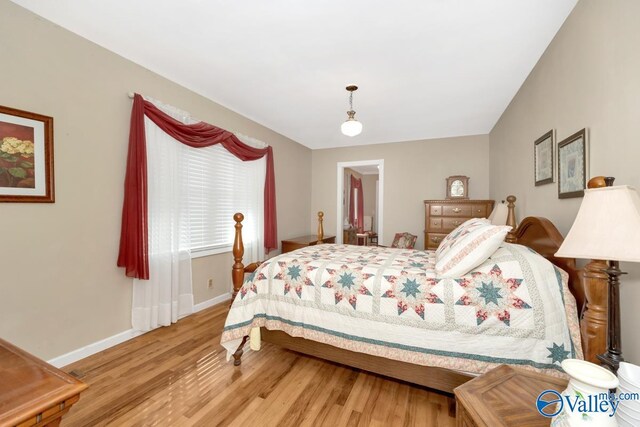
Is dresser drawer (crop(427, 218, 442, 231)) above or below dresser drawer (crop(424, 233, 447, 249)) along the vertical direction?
above

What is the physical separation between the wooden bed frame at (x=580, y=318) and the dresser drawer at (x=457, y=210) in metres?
1.50

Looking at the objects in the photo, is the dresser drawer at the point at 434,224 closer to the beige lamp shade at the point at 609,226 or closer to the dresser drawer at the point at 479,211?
the dresser drawer at the point at 479,211

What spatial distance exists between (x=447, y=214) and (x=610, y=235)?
323cm

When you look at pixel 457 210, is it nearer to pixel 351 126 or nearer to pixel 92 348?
pixel 351 126

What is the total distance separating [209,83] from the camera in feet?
9.41

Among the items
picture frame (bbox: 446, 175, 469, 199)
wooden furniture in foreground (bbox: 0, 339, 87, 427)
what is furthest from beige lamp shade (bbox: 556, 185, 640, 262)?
picture frame (bbox: 446, 175, 469, 199)

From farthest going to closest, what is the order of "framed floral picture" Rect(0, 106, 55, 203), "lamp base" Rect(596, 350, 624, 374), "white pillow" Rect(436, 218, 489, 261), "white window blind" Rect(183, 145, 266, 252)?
"white window blind" Rect(183, 145, 266, 252)
"white pillow" Rect(436, 218, 489, 261)
"framed floral picture" Rect(0, 106, 55, 203)
"lamp base" Rect(596, 350, 624, 374)

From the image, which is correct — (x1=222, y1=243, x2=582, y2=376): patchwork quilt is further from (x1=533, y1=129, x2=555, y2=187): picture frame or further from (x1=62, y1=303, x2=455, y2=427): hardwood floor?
(x1=533, y1=129, x2=555, y2=187): picture frame

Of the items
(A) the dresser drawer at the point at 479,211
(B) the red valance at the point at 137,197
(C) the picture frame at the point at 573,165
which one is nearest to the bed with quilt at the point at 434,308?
(C) the picture frame at the point at 573,165

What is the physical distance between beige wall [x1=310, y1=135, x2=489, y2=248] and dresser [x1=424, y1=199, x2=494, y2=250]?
21.9 inches

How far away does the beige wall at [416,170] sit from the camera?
4.41m

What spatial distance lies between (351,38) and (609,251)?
199 centimetres

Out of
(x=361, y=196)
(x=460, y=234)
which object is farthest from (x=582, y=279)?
(x=361, y=196)

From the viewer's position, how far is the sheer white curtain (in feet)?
8.39
